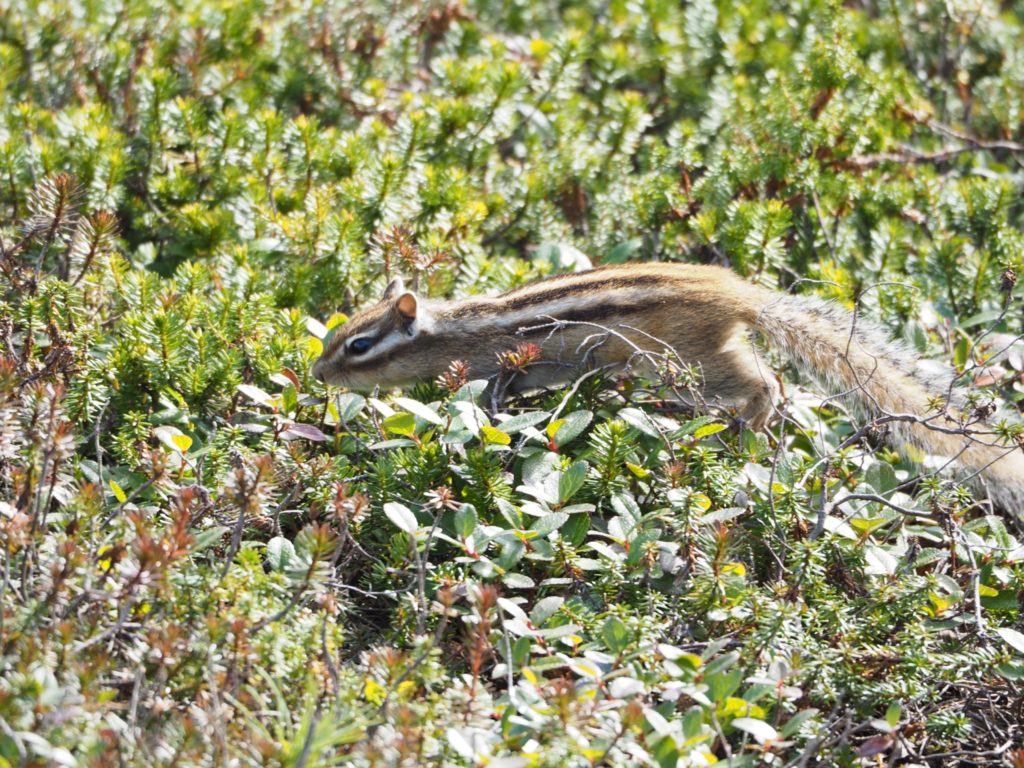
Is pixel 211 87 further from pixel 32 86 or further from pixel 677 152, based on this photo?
pixel 677 152

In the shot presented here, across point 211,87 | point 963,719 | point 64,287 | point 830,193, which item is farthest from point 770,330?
point 211,87

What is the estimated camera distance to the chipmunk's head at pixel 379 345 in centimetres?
484

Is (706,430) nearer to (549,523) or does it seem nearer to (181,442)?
(549,523)

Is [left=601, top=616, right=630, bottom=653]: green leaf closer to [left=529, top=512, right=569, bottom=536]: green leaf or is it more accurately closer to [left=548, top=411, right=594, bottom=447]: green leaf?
[left=529, top=512, right=569, bottom=536]: green leaf

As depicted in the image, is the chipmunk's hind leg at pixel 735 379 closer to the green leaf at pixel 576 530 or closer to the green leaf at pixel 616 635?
the green leaf at pixel 576 530

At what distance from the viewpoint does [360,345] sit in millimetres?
4945

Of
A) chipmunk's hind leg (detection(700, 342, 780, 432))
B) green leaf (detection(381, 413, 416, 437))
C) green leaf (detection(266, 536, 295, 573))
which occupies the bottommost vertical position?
chipmunk's hind leg (detection(700, 342, 780, 432))

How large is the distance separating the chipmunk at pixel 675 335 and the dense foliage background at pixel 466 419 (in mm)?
192

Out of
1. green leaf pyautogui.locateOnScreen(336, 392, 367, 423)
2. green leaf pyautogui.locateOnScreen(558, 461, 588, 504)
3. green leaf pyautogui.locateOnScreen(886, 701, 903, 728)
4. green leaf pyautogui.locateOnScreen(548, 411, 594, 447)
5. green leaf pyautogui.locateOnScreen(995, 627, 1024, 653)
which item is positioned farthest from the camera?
green leaf pyautogui.locateOnScreen(336, 392, 367, 423)

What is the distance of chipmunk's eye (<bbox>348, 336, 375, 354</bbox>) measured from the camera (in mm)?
4906

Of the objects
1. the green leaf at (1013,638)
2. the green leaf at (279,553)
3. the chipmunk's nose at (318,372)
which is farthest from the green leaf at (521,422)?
the green leaf at (1013,638)

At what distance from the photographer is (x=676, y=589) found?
3588mm

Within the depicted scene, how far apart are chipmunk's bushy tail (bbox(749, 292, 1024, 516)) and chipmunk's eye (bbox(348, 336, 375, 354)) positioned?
161 cm

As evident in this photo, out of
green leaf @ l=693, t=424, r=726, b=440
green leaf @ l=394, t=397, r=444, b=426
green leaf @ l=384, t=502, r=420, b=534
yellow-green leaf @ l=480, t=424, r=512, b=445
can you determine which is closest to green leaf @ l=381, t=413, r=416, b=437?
green leaf @ l=394, t=397, r=444, b=426
